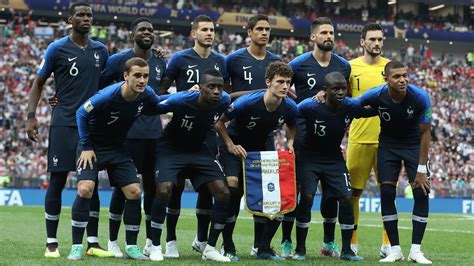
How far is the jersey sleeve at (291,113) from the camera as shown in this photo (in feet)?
32.3

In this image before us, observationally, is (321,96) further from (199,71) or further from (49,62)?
(49,62)

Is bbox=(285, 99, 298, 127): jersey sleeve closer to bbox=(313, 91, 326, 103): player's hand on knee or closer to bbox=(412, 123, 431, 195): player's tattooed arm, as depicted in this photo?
bbox=(313, 91, 326, 103): player's hand on knee

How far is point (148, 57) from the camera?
10.4 m

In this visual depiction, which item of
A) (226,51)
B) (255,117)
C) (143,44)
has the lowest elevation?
(226,51)

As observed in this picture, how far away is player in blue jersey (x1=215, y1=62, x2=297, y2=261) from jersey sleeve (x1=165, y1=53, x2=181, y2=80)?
953 mm

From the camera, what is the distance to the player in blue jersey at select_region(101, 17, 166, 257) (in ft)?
33.2

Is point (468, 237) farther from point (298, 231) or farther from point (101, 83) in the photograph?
point (101, 83)

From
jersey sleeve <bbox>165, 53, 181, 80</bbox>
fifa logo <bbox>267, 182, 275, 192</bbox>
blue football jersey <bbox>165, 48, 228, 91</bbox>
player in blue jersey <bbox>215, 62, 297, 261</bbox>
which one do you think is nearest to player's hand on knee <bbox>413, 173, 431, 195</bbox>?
player in blue jersey <bbox>215, 62, 297, 261</bbox>

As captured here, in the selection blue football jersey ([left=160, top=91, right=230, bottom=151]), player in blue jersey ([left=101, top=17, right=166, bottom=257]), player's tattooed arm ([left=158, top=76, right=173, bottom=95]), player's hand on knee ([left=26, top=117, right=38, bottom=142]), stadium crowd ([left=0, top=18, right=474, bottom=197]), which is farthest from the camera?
stadium crowd ([left=0, top=18, right=474, bottom=197])

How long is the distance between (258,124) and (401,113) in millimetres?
1645

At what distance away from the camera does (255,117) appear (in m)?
9.80

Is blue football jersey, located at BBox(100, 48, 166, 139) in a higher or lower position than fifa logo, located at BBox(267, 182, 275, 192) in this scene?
higher

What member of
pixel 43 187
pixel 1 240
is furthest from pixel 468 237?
pixel 43 187

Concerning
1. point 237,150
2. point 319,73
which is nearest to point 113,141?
point 237,150
